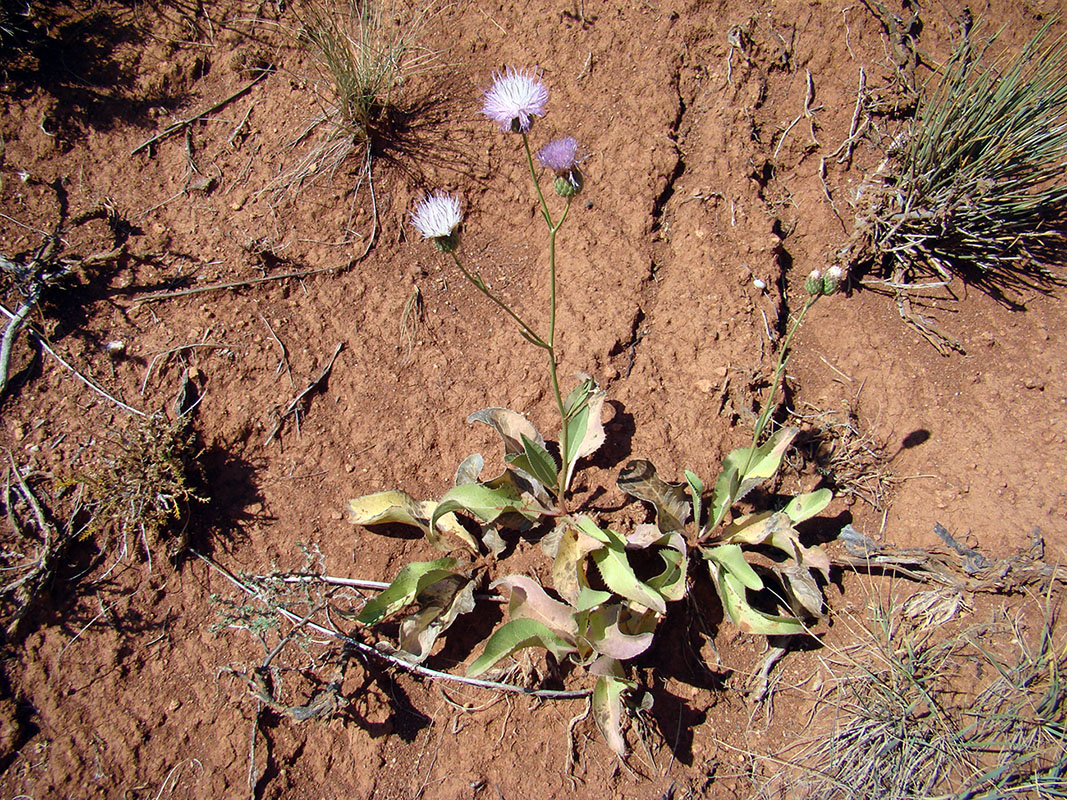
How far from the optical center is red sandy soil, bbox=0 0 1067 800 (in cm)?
229

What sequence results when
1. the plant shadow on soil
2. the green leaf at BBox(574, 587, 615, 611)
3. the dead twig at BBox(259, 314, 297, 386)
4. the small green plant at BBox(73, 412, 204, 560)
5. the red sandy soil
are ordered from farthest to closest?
1. the plant shadow on soil
2. the dead twig at BBox(259, 314, 297, 386)
3. the small green plant at BBox(73, 412, 204, 560)
4. the red sandy soil
5. the green leaf at BBox(574, 587, 615, 611)

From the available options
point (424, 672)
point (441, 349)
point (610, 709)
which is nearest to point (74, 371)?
point (441, 349)

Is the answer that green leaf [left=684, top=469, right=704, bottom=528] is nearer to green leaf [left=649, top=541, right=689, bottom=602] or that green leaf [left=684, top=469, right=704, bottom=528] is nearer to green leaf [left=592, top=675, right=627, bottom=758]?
green leaf [left=649, top=541, right=689, bottom=602]

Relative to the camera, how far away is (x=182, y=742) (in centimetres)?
225

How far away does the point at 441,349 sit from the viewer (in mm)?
2832

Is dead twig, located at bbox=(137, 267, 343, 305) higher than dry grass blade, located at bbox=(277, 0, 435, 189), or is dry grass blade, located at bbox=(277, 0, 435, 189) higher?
dry grass blade, located at bbox=(277, 0, 435, 189)

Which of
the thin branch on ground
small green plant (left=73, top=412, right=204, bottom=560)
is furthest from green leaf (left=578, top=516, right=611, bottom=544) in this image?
the thin branch on ground

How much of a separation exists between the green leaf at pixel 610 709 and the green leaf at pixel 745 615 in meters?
0.47

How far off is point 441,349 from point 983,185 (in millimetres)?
2563

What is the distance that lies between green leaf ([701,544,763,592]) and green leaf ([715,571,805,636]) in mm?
34

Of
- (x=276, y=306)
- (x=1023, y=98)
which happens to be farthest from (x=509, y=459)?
(x=1023, y=98)

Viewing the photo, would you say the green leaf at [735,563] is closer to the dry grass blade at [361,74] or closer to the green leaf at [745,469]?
the green leaf at [745,469]

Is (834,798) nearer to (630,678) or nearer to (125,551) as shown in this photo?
(630,678)

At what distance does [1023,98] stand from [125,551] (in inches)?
166
